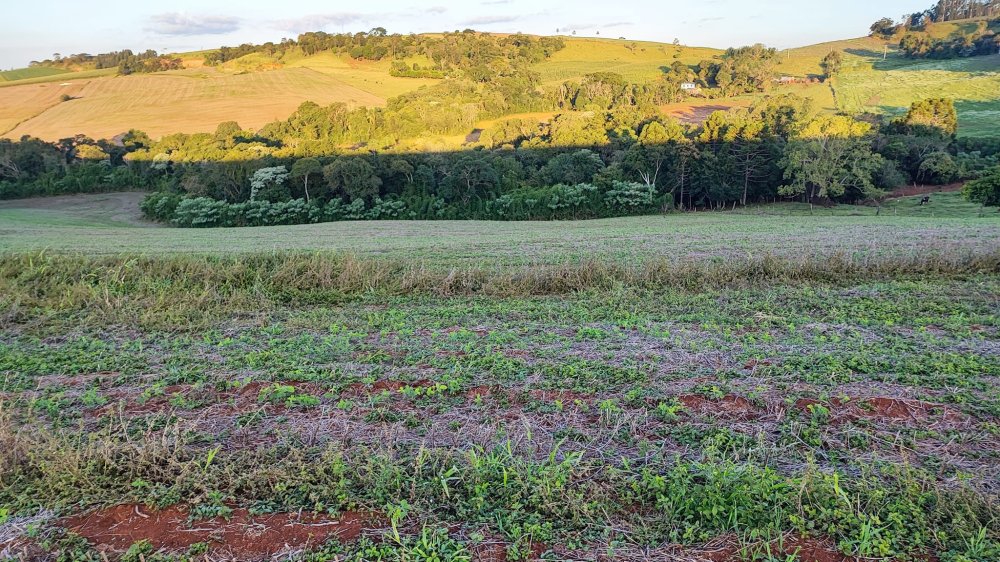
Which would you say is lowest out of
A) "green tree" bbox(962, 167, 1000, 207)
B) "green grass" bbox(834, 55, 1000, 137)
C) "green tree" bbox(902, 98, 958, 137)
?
"green tree" bbox(962, 167, 1000, 207)

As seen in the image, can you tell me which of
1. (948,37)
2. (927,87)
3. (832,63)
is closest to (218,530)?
(927,87)

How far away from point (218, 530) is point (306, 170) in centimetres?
4669

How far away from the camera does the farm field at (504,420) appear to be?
10.9 ft

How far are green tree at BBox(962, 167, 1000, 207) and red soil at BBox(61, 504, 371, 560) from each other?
1547 inches

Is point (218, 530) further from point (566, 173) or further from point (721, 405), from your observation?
point (566, 173)

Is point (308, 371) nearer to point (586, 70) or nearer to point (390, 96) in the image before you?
point (390, 96)

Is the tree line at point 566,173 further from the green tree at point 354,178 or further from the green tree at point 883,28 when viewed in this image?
the green tree at point 883,28

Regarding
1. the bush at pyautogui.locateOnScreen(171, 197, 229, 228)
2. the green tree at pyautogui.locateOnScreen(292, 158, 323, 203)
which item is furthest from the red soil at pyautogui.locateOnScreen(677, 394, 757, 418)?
the green tree at pyautogui.locateOnScreen(292, 158, 323, 203)

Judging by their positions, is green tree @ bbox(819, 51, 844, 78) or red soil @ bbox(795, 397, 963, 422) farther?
green tree @ bbox(819, 51, 844, 78)

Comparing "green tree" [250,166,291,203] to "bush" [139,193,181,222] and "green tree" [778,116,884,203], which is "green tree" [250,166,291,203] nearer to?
"bush" [139,193,181,222]

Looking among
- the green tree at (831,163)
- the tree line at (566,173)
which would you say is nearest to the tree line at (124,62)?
the tree line at (566,173)

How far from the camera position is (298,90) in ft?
251

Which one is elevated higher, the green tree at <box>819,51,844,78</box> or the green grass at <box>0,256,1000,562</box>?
the green tree at <box>819,51,844,78</box>

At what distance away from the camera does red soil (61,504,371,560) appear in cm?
326
